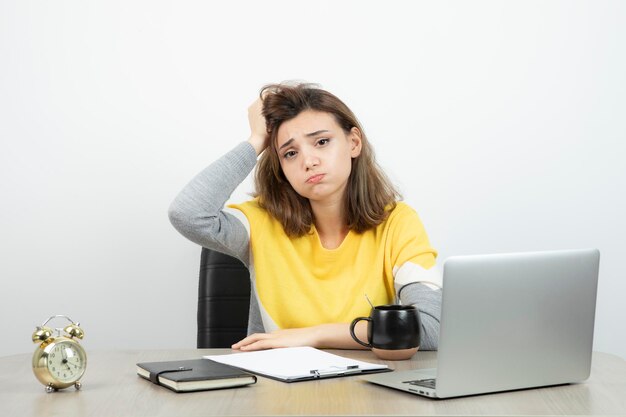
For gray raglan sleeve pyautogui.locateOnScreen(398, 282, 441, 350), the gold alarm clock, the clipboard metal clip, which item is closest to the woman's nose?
gray raglan sleeve pyautogui.locateOnScreen(398, 282, 441, 350)

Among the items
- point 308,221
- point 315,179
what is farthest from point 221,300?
point 315,179

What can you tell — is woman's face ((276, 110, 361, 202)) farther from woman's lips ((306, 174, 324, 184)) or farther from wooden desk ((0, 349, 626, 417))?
wooden desk ((0, 349, 626, 417))

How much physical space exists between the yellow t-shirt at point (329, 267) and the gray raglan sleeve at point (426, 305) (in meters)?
0.10

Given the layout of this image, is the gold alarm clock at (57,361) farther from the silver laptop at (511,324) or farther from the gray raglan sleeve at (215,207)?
the gray raglan sleeve at (215,207)

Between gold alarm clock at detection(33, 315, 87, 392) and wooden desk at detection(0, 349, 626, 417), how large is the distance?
0.8 inches

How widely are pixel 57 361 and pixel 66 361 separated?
0.01 metres

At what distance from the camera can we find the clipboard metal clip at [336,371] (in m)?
1.27

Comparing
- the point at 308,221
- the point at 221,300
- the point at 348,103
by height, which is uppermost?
the point at 348,103

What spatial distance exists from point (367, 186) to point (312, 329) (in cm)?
62

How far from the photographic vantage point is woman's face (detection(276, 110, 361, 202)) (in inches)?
79.4

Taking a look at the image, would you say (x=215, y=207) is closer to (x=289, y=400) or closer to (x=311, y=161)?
(x=311, y=161)

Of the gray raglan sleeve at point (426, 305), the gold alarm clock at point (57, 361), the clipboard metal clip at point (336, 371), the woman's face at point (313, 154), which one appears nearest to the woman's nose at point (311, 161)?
the woman's face at point (313, 154)

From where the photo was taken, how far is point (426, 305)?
175 cm

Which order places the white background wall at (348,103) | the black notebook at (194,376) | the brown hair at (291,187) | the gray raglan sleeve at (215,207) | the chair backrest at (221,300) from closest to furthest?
the black notebook at (194,376) → the gray raglan sleeve at (215,207) → the brown hair at (291,187) → the chair backrest at (221,300) → the white background wall at (348,103)
